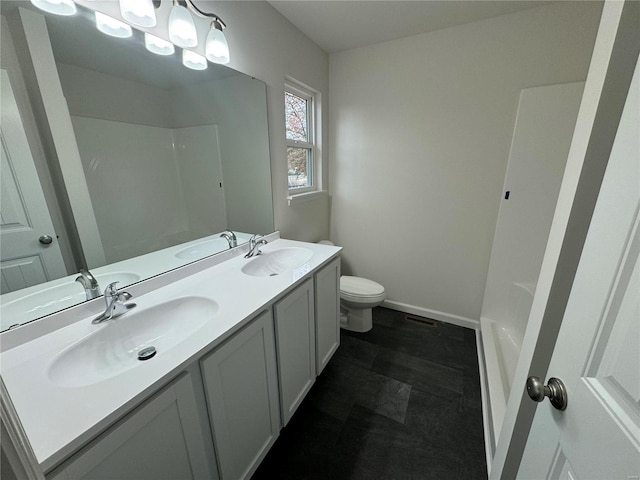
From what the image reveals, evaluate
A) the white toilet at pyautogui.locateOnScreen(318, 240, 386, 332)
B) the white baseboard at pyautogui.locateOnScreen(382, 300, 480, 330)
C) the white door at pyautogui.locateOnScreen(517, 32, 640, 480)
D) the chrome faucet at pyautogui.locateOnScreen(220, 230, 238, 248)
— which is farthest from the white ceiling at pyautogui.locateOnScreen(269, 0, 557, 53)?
the white baseboard at pyautogui.locateOnScreen(382, 300, 480, 330)

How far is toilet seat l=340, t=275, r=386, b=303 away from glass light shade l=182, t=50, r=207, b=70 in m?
1.70

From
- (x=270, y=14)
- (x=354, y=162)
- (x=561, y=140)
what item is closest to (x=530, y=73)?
(x=561, y=140)

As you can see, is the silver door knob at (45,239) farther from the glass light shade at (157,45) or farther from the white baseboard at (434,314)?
the white baseboard at (434,314)

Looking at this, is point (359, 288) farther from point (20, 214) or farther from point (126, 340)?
point (20, 214)

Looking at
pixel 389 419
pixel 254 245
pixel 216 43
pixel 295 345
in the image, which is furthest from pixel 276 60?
pixel 389 419

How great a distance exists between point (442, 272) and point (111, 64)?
248 cm

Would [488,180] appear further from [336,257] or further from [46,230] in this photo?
[46,230]

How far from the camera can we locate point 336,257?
168cm

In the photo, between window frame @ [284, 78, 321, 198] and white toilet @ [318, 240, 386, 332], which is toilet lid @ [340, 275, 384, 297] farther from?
window frame @ [284, 78, 321, 198]

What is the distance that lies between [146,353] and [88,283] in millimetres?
345

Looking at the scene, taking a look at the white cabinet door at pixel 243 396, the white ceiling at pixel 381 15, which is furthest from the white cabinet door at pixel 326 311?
the white ceiling at pixel 381 15

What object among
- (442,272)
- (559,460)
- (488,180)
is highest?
(488,180)

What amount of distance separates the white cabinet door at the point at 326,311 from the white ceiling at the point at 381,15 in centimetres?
161

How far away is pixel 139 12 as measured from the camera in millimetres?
987
